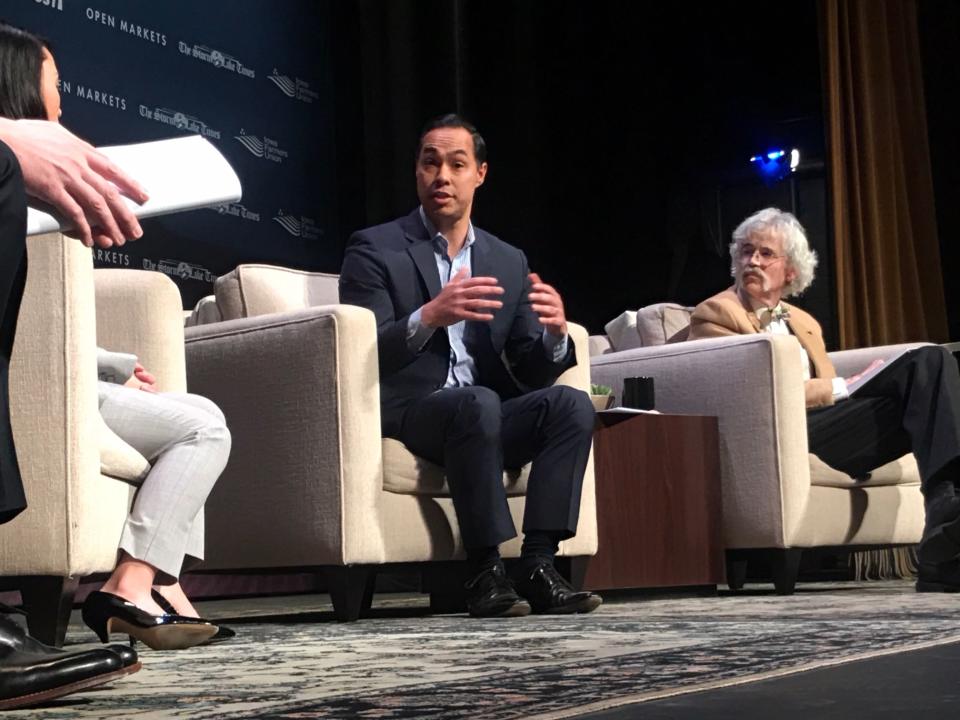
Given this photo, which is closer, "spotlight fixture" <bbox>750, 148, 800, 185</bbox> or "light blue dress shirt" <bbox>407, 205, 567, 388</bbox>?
"light blue dress shirt" <bbox>407, 205, 567, 388</bbox>

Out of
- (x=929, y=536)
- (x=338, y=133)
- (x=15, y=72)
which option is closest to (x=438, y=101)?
(x=338, y=133)

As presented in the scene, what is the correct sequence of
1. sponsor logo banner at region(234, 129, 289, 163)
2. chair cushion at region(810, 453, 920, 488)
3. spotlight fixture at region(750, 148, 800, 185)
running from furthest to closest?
spotlight fixture at region(750, 148, 800, 185) → sponsor logo banner at region(234, 129, 289, 163) → chair cushion at region(810, 453, 920, 488)

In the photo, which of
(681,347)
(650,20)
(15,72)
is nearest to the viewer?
(15,72)

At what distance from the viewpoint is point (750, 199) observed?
19.5 ft

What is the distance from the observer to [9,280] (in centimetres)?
122

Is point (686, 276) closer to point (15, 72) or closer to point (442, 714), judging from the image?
point (15, 72)

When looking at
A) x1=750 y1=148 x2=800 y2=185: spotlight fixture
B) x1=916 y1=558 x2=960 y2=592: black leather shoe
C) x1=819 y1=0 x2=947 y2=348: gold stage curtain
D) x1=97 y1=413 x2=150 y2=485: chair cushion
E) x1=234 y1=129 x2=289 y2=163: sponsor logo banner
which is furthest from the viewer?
x1=750 y1=148 x2=800 y2=185: spotlight fixture

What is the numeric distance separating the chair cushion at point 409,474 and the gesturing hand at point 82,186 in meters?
1.61

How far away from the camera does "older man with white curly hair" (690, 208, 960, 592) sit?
10.3ft

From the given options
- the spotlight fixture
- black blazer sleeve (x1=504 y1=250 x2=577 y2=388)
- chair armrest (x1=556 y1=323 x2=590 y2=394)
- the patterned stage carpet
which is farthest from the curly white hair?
the spotlight fixture

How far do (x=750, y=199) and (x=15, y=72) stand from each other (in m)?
4.44

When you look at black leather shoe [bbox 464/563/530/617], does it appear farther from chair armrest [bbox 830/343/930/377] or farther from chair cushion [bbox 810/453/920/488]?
chair armrest [bbox 830/343/930/377]

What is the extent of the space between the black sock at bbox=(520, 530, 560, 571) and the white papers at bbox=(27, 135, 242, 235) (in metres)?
1.61

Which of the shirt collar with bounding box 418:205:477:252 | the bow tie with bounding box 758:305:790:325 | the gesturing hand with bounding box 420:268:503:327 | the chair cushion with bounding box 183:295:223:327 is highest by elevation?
the shirt collar with bounding box 418:205:477:252
